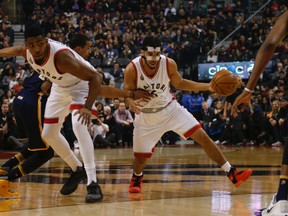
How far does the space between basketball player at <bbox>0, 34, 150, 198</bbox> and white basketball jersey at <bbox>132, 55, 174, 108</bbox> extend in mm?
159

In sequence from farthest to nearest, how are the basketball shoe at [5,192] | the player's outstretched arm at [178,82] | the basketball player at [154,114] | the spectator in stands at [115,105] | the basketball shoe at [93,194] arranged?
the spectator in stands at [115,105]
the player's outstretched arm at [178,82]
the basketball player at [154,114]
the basketball shoe at [5,192]
the basketball shoe at [93,194]

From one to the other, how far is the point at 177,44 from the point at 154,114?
14.2m

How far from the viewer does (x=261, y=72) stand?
164 inches

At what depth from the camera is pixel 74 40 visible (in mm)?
6680

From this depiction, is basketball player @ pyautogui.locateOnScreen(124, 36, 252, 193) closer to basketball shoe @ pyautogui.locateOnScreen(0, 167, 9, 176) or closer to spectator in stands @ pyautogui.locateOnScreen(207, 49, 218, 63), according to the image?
basketball shoe @ pyautogui.locateOnScreen(0, 167, 9, 176)

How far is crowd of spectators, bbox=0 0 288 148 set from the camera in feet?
51.8

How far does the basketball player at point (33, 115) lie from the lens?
6473 mm

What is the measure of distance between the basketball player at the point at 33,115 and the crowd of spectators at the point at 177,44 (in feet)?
24.6

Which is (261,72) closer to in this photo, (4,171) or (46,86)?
(46,86)

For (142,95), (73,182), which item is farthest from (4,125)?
(73,182)

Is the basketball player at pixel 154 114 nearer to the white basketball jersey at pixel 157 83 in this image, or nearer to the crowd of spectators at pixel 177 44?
the white basketball jersey at pixel 157 83

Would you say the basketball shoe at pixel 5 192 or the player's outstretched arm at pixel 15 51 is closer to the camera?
the basketball shoe at pixel 5 192

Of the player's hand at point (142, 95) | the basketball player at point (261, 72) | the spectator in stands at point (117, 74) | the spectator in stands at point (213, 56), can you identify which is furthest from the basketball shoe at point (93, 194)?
the spectator in stands at point (213, 56)

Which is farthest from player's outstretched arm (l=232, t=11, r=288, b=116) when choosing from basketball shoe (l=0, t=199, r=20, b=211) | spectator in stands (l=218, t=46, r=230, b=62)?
spectator in stands (l=218, t=46, r=230, b=62)
